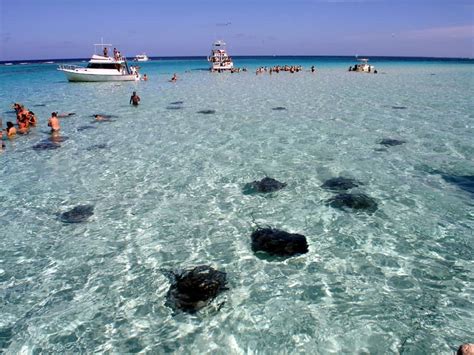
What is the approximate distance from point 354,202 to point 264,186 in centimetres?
337

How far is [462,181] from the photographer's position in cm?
1396

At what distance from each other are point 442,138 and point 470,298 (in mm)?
15299

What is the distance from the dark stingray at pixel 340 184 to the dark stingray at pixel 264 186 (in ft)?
5.62

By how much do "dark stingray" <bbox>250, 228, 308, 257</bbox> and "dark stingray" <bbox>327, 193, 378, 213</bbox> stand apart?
269 cm

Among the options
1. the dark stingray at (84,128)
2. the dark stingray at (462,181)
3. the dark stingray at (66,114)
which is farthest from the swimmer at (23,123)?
the dark stingray at (462,181)

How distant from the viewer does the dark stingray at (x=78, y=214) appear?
37.7 feet

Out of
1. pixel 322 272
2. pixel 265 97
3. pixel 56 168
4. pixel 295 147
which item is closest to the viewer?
pixel 322 272

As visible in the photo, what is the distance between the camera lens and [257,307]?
759 cm

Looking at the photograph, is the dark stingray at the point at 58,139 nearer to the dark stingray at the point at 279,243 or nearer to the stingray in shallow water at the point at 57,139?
the stingray in shallow water at the point at 57,139

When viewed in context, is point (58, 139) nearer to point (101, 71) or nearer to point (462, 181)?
point (462, 181)

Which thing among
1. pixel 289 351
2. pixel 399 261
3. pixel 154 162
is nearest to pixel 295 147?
pixel 154 162

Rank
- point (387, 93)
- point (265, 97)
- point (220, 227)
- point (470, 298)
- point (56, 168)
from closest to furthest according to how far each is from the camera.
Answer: point (470, 298) < point (220, 227) < point (56, 168) < point (265, 97) < point (387, 93)

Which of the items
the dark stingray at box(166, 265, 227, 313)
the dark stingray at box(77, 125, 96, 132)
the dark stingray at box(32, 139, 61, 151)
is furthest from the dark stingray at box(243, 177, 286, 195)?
the dark stingray at box(77, 125, 96, 132)

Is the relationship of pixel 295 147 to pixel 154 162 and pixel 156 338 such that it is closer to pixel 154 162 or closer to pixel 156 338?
pixel 154 162
